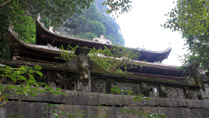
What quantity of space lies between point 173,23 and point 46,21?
20.9 feet

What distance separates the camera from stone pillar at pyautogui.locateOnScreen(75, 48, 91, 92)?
401cm

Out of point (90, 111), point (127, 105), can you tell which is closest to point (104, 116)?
point (90, 111)

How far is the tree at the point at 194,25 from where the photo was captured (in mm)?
7260

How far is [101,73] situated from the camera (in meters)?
4.41

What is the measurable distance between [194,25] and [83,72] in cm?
573

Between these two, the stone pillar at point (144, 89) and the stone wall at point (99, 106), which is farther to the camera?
the stone pillar at point (144, 89)

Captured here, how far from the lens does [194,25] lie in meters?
7.64

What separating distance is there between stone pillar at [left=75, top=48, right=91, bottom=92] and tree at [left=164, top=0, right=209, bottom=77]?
402cm

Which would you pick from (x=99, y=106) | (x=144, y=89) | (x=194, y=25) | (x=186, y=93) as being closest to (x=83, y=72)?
(x=99, y=106)

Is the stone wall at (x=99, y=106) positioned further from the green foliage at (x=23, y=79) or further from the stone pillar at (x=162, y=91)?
the green foliage at (x=23, y=79)

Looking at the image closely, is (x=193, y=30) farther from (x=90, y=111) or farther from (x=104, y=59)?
(x=90, y=111)

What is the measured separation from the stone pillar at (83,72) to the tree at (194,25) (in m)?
4.02

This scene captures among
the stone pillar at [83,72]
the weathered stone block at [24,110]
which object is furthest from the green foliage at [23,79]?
the stone pillar at [83,72]

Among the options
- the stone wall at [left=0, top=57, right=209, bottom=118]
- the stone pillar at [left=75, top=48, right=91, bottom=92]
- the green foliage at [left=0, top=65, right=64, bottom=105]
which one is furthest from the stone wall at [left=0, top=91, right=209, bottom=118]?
the green foliage at [left=0, top=65, right=64, bottom=105]
